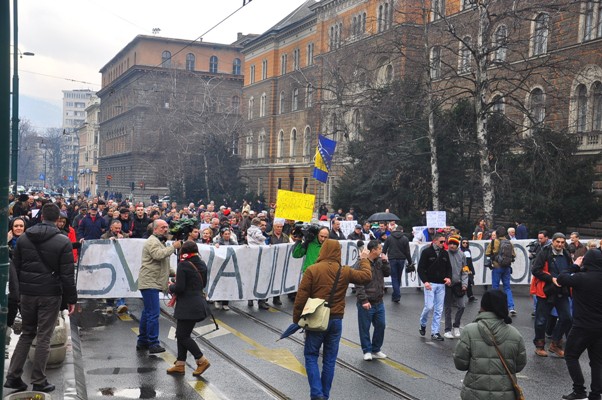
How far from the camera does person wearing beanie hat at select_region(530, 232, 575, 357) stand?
986 cm

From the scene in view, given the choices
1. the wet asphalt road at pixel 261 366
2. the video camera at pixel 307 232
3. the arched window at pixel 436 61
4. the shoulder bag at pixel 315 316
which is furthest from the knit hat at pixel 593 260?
the arched window at pixel 436 61

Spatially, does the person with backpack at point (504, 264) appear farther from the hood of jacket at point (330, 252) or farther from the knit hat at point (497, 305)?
the knit hat at point (497, 305)

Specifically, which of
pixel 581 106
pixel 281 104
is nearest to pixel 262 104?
pixel 281 104

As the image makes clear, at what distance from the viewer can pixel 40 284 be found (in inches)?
277

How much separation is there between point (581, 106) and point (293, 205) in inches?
819

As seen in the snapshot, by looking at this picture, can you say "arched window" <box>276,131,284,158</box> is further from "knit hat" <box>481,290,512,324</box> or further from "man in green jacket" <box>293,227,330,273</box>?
"knit hat" <box>481,290,512,324</box>

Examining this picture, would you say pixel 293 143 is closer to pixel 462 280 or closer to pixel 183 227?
pixel 462 280

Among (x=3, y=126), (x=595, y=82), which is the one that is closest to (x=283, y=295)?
(x=3, y=126)

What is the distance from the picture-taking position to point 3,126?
4355mm

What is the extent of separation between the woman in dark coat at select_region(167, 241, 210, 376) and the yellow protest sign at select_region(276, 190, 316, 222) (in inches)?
241

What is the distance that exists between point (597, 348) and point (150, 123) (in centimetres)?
6569

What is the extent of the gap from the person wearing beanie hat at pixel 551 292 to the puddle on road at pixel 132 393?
18.5ft

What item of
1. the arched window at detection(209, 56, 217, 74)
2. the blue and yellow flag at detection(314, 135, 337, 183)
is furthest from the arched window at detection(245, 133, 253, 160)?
the blue and yellow flag at detection(314, 135, 337, 183)

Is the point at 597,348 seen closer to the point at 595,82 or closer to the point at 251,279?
the point at 251,279
